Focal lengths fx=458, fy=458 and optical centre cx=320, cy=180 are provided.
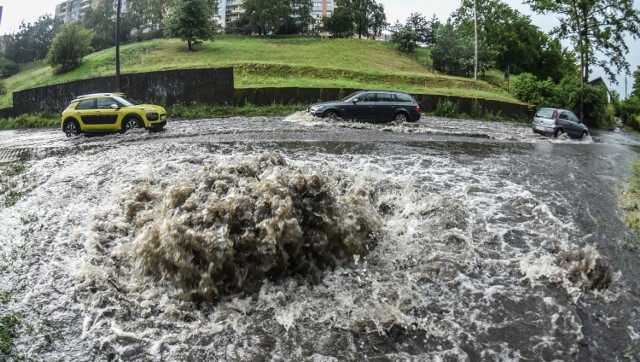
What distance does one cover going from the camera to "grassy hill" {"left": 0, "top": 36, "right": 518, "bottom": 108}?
31.2 meters

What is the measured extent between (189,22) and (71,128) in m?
29.3

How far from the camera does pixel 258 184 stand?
21.5 feet

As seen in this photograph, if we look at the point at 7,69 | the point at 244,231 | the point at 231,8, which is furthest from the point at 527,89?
the point at 231,8

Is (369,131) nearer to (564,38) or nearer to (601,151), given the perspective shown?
(601,151)

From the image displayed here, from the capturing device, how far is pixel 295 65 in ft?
110

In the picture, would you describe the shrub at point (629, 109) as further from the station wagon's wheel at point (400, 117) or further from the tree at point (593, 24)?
the station wagon's wheel at point (400, 117)

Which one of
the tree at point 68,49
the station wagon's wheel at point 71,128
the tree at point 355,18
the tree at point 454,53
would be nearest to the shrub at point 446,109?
the station wagon's wheel at point 71,128

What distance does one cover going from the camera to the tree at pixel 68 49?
132 feet

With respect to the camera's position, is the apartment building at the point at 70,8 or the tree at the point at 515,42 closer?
the tree at the point at 515,42

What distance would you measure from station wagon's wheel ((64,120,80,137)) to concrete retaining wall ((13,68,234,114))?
8.28 metres

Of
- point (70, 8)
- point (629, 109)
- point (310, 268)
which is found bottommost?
point (310, 268)

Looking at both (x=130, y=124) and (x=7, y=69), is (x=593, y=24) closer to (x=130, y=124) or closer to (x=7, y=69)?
(x=130, y=124)

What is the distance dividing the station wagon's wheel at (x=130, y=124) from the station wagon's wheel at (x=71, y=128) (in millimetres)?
1747

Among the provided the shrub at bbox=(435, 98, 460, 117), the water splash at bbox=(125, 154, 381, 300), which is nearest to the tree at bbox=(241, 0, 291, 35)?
the shrub at bbox=(435, 98, 460, 117)
